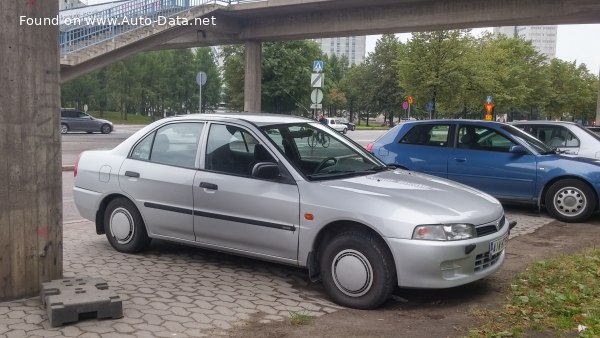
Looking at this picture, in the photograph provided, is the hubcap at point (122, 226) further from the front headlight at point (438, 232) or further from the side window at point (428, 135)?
the side window at point (428, 135)

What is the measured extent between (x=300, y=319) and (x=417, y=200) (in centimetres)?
136

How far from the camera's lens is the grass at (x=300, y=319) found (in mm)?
4461

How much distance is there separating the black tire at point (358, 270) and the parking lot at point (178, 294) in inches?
6.8

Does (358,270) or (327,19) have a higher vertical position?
(327,19)

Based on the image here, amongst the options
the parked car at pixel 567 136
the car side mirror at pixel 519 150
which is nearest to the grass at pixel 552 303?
the car side mirror at pixel 519 150

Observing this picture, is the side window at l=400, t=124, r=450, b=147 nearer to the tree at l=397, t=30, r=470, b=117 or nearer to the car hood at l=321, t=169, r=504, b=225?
the car hood at l=321, t=169, r=504, b=225

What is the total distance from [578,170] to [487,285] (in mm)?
4245

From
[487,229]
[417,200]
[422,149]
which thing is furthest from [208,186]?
[422,149]

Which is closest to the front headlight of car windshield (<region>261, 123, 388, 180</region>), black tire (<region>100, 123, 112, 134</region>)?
car windshield (<region>261, 123, 388, 180</region>)

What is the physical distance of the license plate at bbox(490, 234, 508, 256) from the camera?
4961 millimetres

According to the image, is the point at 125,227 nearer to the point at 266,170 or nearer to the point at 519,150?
the point at 266,170

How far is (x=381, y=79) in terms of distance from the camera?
80500 millimetres

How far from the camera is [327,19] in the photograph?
89.6ft

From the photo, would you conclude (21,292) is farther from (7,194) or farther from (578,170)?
(578,170)
